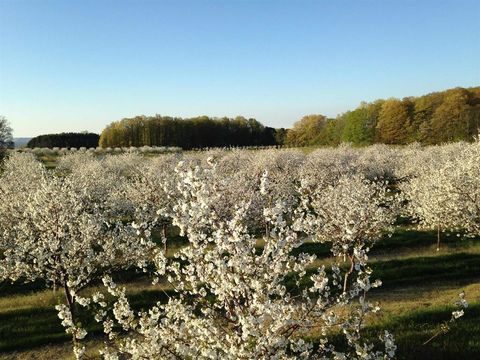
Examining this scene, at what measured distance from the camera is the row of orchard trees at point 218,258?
9.04m

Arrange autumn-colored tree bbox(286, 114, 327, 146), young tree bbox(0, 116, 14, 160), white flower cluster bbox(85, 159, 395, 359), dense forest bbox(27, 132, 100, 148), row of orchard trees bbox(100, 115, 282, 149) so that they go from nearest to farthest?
1. white flower cluster bbox(85, 159, 395, 359)
2. young tree bbox(0, 116, 14, 160)
3. row of orchard trees bbox(100, 115, 282, 149)
4. autumn-colored tree bbox(286, 114, 327, 146)
5. dense forest bbox(27, 132, 100, 148)

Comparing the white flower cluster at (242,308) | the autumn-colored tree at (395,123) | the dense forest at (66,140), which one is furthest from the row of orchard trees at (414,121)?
the white flower cluster at (242,308)

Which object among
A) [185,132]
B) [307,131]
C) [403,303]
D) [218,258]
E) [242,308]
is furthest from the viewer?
[307,131]

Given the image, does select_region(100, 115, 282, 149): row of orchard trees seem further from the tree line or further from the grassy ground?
the grassy ground

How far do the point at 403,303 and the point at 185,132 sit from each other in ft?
424

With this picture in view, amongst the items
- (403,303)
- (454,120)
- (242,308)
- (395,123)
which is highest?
(395,123)

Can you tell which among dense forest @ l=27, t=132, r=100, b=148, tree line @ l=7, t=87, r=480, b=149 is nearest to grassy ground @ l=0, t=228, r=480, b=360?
tree line @ l=7, t=87, r=480, b=149

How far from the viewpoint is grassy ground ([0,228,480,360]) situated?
54.6 ft

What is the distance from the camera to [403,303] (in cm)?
2183

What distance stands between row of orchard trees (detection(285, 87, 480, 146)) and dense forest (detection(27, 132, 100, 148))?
306ft

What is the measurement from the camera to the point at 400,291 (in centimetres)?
2502

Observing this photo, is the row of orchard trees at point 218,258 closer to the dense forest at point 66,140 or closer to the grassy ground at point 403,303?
the grassy ground at point 403,303

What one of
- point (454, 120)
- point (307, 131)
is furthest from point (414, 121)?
point (307, 131)

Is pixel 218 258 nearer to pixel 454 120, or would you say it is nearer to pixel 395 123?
pixel 454 120
